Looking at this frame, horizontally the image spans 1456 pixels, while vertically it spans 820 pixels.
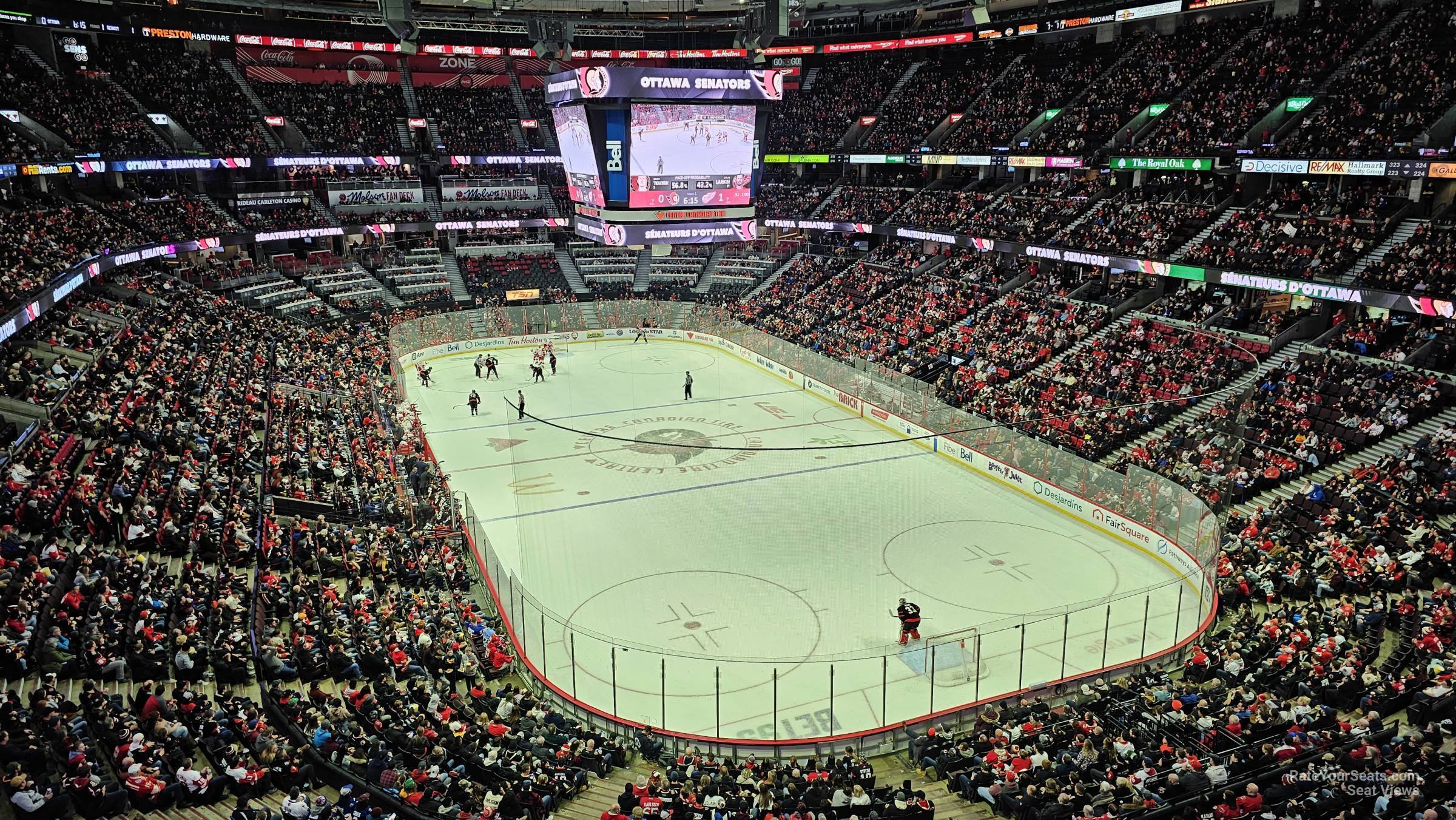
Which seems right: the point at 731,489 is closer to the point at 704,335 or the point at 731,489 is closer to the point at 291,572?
the point at 291,572

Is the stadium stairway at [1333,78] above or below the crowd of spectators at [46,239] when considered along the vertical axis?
above

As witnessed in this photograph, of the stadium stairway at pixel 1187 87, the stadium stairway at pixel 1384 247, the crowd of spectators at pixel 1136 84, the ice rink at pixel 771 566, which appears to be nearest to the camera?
the ice rink at pixel 771 566

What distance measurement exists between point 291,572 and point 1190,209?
34.4m

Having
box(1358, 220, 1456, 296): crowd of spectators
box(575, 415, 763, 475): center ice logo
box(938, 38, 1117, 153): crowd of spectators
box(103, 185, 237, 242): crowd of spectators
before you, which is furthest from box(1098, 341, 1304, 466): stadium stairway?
box(103, 185, 237, 242): crowd of spectators

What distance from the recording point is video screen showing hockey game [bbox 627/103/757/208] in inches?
1115

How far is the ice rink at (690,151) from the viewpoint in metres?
28.3

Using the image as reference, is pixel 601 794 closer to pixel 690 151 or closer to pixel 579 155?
pixel 690 151

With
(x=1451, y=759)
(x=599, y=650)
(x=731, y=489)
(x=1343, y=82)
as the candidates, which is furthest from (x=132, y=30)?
(x=1451, y=759)

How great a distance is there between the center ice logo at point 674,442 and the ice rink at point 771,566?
140 millimetres

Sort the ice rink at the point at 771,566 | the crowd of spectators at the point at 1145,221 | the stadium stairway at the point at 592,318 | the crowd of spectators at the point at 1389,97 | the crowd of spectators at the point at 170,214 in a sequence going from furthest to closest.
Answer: the stadium stairway at the point at 592,318
the crowd of spectators at the point at 170,214
the crowd of spectators at the point at 1145,221
the crowd of spectators at the point at 1389,97
the ice rink at the point at 771,566

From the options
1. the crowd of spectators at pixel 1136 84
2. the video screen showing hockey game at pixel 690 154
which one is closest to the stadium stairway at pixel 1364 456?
the video screen showing hockey game at pixel 690 154

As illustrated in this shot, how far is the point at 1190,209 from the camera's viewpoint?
37.2 m

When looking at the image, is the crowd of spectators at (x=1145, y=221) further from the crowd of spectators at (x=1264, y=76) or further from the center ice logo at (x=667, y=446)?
the center ice logo at (x=667, y=446)

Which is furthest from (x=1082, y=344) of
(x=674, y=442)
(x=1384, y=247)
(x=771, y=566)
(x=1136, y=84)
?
(x=771, y=566)
